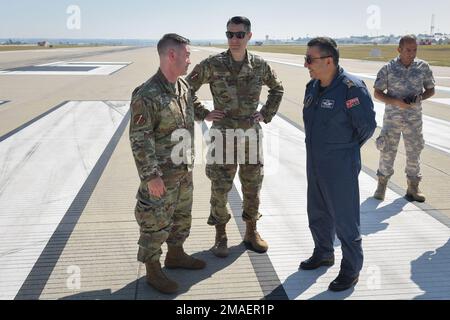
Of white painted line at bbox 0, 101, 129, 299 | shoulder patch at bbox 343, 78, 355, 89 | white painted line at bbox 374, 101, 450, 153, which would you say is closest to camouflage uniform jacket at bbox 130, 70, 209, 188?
shoulder patch at bbox 343, 78, 355, 89

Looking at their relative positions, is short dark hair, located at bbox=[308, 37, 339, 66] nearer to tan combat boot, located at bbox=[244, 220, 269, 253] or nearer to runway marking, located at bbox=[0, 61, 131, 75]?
tan combat boot, located at bbox=[244, 220, 269, 253]

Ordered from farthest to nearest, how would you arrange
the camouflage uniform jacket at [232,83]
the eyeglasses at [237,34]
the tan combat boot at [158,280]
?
1. the camouflage uniform jacket at [232,83]
2. the eyeglasses at [237,34]
3. the tan combat boot at [158,280]

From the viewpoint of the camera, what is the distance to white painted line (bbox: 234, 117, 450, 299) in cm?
320

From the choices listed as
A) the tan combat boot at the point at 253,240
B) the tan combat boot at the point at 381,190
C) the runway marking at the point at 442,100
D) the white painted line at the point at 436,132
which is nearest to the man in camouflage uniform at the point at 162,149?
the tan combat boot at the point at 253,240

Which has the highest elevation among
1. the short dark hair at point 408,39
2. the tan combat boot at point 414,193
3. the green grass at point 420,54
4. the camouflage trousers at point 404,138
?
the green grass at point 420,54

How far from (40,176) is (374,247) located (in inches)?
181

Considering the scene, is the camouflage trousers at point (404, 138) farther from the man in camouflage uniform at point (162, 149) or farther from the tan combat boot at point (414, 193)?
the man in camouflage uniform at point (162, 149)

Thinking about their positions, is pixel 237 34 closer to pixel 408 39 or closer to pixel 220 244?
pixel 220 244

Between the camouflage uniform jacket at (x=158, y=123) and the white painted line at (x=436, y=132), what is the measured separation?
5842 mm

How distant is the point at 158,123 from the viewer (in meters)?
3.00

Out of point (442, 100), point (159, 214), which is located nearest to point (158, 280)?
point (159, 214)

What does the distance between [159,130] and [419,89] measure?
318cm

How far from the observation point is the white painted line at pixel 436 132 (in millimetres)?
7598

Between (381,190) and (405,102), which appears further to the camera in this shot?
(381,190)
